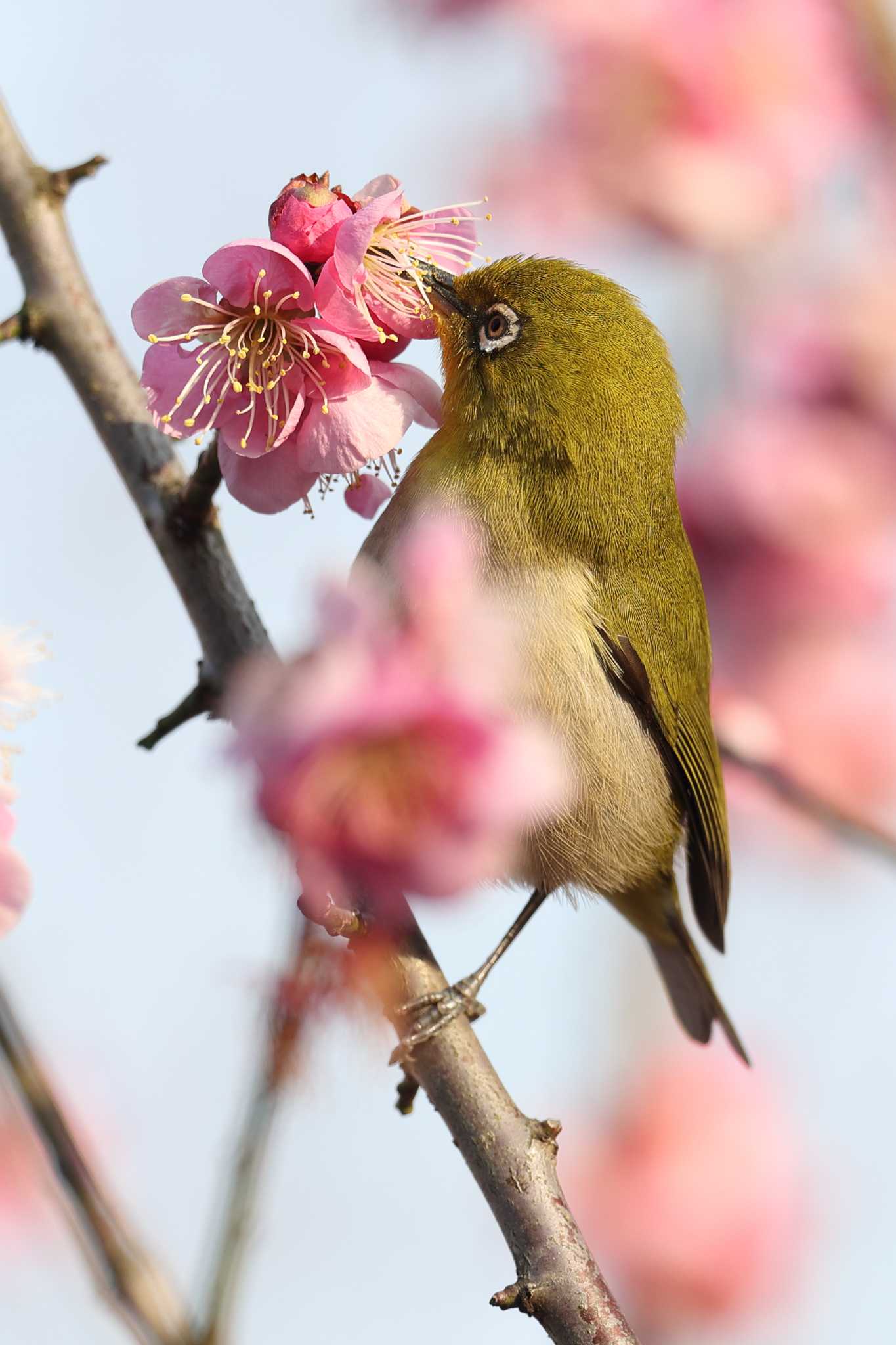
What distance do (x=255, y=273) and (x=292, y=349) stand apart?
0.14 metres

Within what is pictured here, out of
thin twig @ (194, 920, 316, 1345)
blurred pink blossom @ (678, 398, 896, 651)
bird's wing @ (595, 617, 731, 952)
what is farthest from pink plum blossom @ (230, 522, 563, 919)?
blurred pink blossom @ (678, 398, 896, 651)

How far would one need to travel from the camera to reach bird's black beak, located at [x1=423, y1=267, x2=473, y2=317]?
2732 millimetres

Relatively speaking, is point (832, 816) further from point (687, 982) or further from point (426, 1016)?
point (687, 982)

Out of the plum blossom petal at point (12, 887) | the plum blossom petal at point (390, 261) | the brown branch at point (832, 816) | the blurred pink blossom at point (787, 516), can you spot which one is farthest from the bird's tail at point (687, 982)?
the plum blossom petal at point (12, 887)

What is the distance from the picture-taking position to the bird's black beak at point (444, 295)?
2.73m

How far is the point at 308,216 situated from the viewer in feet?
6.02

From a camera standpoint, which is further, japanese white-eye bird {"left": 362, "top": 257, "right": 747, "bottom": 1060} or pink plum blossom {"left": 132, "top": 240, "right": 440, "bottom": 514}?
japanese white-eye bird {"left": 362, "top": 257, "right": 747, "bottom": 1060}

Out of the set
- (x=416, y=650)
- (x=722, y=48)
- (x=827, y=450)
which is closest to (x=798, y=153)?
(x=722, y=48)

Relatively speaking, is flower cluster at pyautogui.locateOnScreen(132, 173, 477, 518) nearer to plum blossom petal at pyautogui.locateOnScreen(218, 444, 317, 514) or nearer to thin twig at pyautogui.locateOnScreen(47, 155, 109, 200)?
plum blossom petal at pyautogui.locateOnScreen(218, 444, 317, 514)

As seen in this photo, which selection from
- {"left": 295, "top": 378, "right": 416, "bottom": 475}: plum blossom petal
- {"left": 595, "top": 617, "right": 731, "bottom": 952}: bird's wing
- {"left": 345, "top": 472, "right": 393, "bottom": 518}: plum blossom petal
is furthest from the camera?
{"left": 595, "top": 617, "right": 731, "bottom": 952}: bird's wing

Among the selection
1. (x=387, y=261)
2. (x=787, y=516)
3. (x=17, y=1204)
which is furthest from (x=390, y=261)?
(x=17, y=1204)

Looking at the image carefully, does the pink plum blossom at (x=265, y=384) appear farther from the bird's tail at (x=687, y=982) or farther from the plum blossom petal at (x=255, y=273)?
the bird's tail at (x=687, y=982)

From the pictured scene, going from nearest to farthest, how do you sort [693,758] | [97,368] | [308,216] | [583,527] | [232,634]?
[308,216] < [232,634] < [97,368] < [583,527] < [693,758]

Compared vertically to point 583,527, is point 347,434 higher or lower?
lower
